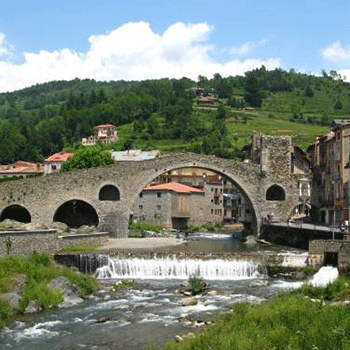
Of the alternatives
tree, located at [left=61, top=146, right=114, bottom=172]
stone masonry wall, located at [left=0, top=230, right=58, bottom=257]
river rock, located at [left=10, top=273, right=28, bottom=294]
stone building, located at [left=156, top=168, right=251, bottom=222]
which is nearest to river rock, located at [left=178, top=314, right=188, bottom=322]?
river rock, located at [left=10, top=273, right=28, bottom=294]

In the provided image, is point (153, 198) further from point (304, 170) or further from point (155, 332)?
point (155, 332)

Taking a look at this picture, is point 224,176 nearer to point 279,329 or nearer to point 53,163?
point 279,329

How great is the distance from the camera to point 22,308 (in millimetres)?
26141

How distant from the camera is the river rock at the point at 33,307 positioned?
2620 cm

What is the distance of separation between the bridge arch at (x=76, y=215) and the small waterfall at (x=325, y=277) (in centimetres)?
3236

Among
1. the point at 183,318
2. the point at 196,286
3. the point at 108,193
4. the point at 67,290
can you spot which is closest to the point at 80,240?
the point at 67,290

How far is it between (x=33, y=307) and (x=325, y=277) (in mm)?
14987

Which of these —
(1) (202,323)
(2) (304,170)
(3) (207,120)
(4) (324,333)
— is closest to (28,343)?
(1) (202,323)

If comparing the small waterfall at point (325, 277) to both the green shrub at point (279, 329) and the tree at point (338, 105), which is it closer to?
the green shrub at point (279, 329)

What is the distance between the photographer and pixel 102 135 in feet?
471

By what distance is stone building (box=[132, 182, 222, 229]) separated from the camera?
266 feet

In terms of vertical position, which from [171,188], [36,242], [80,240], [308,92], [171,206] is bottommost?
[80,240]

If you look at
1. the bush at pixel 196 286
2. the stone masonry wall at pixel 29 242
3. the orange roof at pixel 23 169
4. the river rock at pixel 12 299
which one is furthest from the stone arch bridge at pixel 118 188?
the orange roof at pixel 23 169

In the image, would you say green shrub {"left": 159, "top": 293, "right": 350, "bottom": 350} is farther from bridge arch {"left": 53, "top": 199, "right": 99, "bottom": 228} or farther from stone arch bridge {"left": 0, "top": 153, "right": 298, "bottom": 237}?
bridge arch {"left": 53, "top": 199, "right": 99, "bottom": 228}
